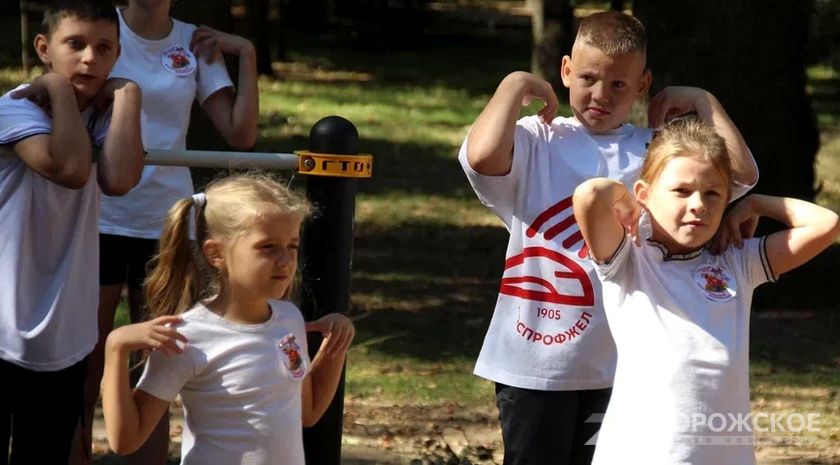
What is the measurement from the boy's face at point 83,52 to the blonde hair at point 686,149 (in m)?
1.42

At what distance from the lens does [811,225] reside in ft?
10.3

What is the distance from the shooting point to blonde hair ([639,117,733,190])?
3.04 meters

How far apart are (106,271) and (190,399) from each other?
1.20 meters

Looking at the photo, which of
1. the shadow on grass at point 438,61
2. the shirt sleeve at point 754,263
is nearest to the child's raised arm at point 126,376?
the shirt sleeve at point 754,263

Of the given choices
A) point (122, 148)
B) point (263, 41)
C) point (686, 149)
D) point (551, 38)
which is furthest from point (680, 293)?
point (263, 41)

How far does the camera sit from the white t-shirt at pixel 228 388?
2.84 meters

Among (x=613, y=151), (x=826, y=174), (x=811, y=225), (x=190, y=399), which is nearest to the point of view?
(x=190, y=399)

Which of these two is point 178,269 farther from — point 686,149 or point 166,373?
point 686,149

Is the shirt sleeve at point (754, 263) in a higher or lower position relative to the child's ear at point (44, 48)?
lower

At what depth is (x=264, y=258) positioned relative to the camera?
2900mm

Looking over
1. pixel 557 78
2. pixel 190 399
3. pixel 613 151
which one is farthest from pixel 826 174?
pixel 190 399

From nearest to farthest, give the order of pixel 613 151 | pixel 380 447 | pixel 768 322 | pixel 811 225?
pixel 811 225 → pixel 613 151 → pixel 380 447 → pixel 768 322

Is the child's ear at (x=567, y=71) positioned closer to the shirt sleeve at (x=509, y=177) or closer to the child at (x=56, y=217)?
the shirt sleeve at (x=509, y=177)

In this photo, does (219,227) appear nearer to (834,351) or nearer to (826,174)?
(834,351)
